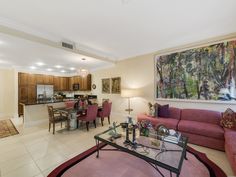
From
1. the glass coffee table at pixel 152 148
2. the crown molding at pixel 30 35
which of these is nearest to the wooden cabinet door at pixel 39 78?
the crown molding at pixel 30 35

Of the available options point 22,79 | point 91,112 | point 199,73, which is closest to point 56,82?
point 22,79

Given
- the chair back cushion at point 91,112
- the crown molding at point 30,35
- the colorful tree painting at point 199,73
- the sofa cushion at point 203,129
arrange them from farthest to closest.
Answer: the chair back cushion at point 91,112 → the colorful tree painting at point 199,73 → the crown molding at point 30,35 → the sofa cushion at point 203,129

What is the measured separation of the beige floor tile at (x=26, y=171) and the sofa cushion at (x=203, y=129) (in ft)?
10.4

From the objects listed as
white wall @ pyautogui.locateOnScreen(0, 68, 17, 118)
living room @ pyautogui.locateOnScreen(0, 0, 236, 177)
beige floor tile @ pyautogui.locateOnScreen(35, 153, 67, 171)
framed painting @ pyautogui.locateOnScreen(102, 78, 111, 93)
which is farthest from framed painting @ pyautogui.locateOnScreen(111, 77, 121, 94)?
white wall @ pyautogui.locateOnScreen(0, 68, 17, 118)

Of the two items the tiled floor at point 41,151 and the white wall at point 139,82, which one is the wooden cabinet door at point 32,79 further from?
the white wall at point 139,82

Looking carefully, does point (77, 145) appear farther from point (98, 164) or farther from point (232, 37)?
point (232, 37)

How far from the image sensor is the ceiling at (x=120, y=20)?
7.56ft

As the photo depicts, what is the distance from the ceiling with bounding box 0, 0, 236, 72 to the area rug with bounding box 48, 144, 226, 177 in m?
2.87

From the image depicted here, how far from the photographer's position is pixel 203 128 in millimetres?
2875

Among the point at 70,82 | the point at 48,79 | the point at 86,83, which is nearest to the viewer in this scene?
the point at 86,83

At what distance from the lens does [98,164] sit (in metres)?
2.21

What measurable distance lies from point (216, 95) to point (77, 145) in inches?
150

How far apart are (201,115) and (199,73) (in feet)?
3.87

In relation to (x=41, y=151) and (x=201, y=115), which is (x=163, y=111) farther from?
(x=41, y=151)
